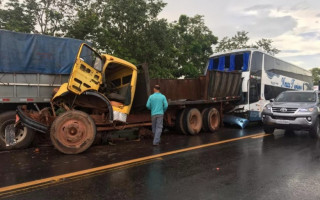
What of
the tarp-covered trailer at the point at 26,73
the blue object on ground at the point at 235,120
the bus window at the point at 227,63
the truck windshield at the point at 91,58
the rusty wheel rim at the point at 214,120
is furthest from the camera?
the bus window at the point at 227,63

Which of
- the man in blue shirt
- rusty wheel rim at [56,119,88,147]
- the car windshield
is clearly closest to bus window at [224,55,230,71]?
the car windshield

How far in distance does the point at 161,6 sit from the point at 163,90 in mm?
7960

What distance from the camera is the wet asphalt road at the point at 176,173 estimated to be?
412cm

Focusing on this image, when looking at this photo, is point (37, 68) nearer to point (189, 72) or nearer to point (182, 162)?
point (182, 162)

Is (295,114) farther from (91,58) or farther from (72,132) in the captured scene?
(72,132)

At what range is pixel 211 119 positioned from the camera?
11.3 meters

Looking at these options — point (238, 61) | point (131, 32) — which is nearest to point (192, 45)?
point (131, 32)

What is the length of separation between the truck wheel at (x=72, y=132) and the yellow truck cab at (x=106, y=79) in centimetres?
65

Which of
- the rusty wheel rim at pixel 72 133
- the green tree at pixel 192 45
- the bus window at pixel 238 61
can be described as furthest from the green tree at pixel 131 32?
the rusty wheel rim at pixel 72 133

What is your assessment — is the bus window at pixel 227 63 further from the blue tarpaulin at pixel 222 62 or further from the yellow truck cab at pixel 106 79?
the yellow truck cab at pixel 106 79

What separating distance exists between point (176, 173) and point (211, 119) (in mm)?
6390

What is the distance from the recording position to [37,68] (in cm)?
768

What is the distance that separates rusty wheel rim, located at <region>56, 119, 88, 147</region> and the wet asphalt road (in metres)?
0.36

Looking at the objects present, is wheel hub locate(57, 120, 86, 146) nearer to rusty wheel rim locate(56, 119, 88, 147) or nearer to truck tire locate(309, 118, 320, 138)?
rusty wheel rim locate(56, 119, 88, 147)
